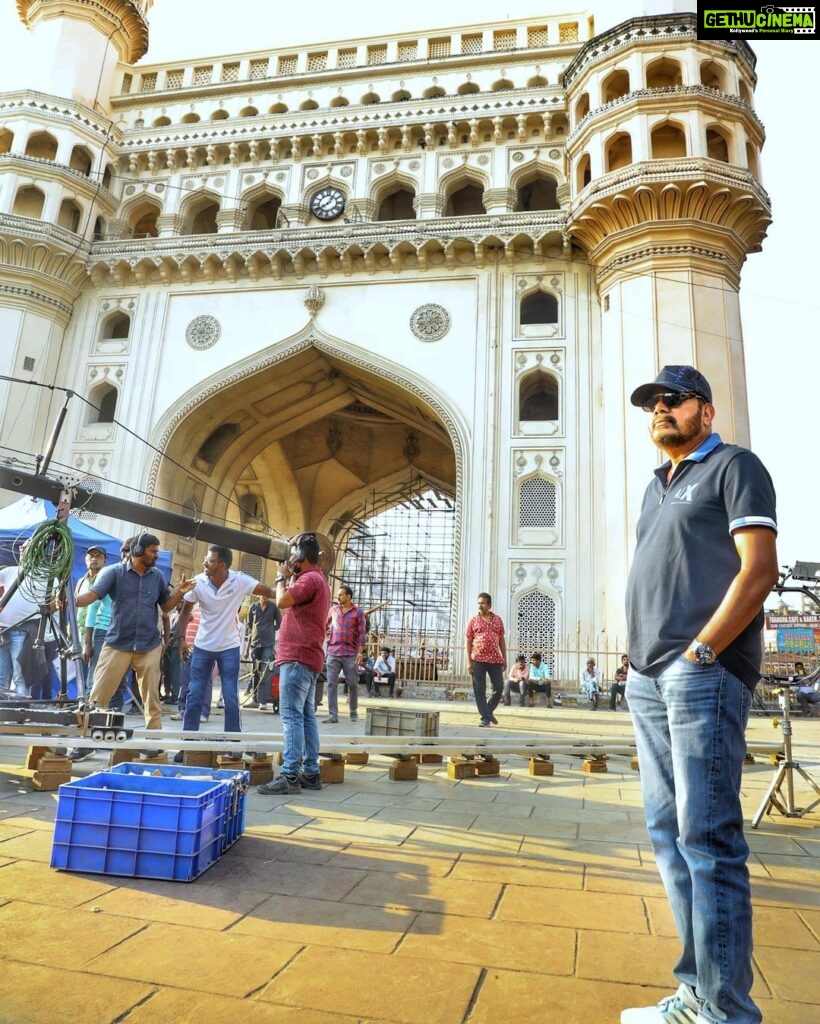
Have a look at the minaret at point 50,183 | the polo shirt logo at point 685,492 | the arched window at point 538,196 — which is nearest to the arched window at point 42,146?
the minaret at point 50,183

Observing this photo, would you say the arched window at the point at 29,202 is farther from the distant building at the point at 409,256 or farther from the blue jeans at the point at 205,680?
the blue jeans at the point at 205,680

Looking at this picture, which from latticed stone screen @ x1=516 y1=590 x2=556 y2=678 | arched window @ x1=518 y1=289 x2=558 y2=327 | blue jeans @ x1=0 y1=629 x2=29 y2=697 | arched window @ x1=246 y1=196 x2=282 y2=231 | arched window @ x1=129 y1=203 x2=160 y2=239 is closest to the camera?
blue jeans @ x1=0 y1=629 x2=29 y2=697

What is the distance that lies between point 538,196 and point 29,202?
1360cm

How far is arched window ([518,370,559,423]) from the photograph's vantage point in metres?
16.8

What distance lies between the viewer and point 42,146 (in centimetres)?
1906

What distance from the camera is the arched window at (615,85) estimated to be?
1648 cm

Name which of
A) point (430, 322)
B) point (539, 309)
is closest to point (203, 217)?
Answer: point (430, 322)

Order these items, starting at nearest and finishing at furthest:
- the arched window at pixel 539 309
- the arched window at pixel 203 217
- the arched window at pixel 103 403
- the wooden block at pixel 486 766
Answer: the wooden block at pixel 486 766 → the arched window at pixel 539 309 → the arched window at pixel 103 403 → the arched window at pixel 203 217

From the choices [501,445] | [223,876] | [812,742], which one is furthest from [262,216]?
[223,876]

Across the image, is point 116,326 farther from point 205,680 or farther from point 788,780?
point 788,780

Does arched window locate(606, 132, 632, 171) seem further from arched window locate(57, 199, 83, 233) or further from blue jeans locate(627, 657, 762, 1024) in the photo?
blue jeans locate(627, 657, 762, 1024)

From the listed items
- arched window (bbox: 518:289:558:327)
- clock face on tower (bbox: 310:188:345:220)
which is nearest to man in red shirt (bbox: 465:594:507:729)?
arched window (bbox: 518:289:558:327)

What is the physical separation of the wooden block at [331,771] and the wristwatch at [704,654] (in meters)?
3.50

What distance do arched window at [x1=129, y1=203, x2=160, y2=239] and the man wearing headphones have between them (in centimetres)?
1717
